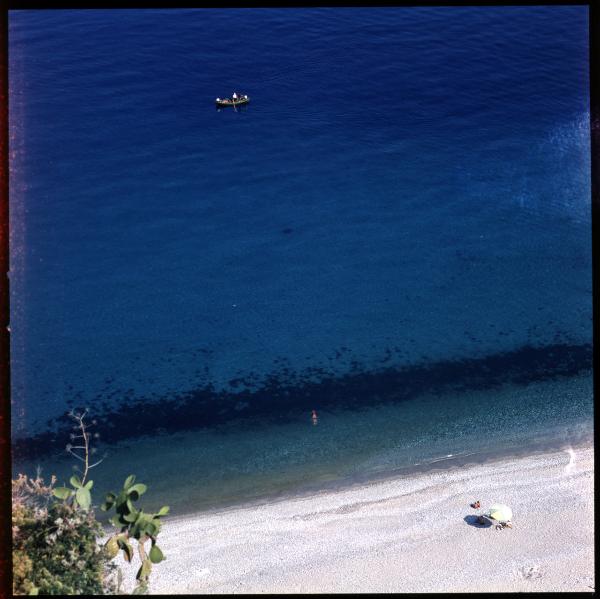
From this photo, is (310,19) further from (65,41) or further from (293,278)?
(293,278)

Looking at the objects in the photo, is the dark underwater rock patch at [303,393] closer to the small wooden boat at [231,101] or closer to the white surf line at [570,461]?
the white surf line at [570,461]

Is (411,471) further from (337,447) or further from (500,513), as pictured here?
(500,513)

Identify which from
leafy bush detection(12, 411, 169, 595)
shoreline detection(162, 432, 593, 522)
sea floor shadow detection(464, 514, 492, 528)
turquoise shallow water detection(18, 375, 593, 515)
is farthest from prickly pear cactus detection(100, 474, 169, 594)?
sea floor shadow detection(464, 514, 492, 528)

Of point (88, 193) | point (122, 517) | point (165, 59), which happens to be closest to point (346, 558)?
point (122, 517)

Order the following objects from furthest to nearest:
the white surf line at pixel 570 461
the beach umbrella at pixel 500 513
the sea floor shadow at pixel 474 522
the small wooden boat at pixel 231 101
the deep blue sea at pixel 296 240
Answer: the small wooden boat at pixel 231 101, the deep blue sea at pixel 296 240, the white surf line at pixel 570 461, the sea floor shadow at pixel 474 522, the beach umbrella at pixel 500 513

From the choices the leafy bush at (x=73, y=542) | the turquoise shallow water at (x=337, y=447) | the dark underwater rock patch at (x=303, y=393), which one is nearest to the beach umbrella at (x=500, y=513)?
the turquoise shallow water at (x=337, y=447)

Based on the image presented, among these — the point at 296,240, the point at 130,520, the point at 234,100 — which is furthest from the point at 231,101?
the point at 130,520
